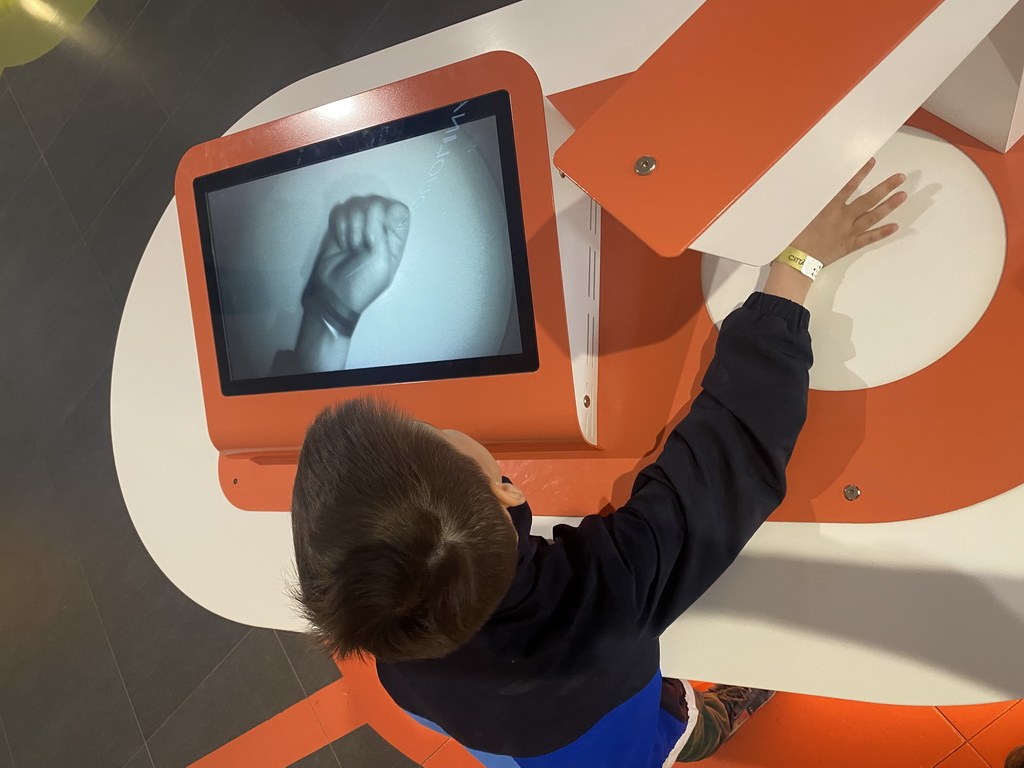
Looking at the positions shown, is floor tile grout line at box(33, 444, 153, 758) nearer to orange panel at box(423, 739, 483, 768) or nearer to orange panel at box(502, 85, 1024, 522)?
orange panel at box(423, 739, 483, 768)

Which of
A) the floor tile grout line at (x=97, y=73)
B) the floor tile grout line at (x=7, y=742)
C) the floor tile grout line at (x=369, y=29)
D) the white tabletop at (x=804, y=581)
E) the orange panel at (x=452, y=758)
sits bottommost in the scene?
the floor tile grout line at (x=7, y=742)

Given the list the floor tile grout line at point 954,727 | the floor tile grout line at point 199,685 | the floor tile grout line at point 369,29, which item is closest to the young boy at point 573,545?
the floor tile grout line at point 954,727

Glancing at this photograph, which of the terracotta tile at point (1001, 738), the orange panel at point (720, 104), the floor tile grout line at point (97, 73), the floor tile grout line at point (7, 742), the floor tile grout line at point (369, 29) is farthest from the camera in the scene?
the floor tile grout line at point (97, 73)

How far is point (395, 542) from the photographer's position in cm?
58

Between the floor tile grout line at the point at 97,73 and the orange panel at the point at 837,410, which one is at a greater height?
the floor tile grout line at the point at 97,73

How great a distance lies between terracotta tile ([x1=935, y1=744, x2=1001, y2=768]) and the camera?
1163 millimetres

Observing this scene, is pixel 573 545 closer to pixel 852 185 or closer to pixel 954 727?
pixel 852 185

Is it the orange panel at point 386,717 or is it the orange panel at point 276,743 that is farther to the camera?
the orange panel at point 276,743

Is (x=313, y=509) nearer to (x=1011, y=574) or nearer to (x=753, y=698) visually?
(x=1011, y=574)

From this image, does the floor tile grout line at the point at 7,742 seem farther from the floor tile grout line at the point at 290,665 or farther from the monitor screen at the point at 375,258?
the monitor screen at the point at 375,258

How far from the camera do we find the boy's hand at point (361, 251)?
0.89 meters

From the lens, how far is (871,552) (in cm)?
77

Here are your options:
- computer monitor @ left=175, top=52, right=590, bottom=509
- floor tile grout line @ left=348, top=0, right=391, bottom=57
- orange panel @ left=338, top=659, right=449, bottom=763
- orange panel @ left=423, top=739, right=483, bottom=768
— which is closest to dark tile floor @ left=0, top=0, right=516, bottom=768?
floor tile grout line @ left=348, top=0, right=391, bottom=57

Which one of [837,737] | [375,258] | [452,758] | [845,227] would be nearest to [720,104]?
[845,227]
